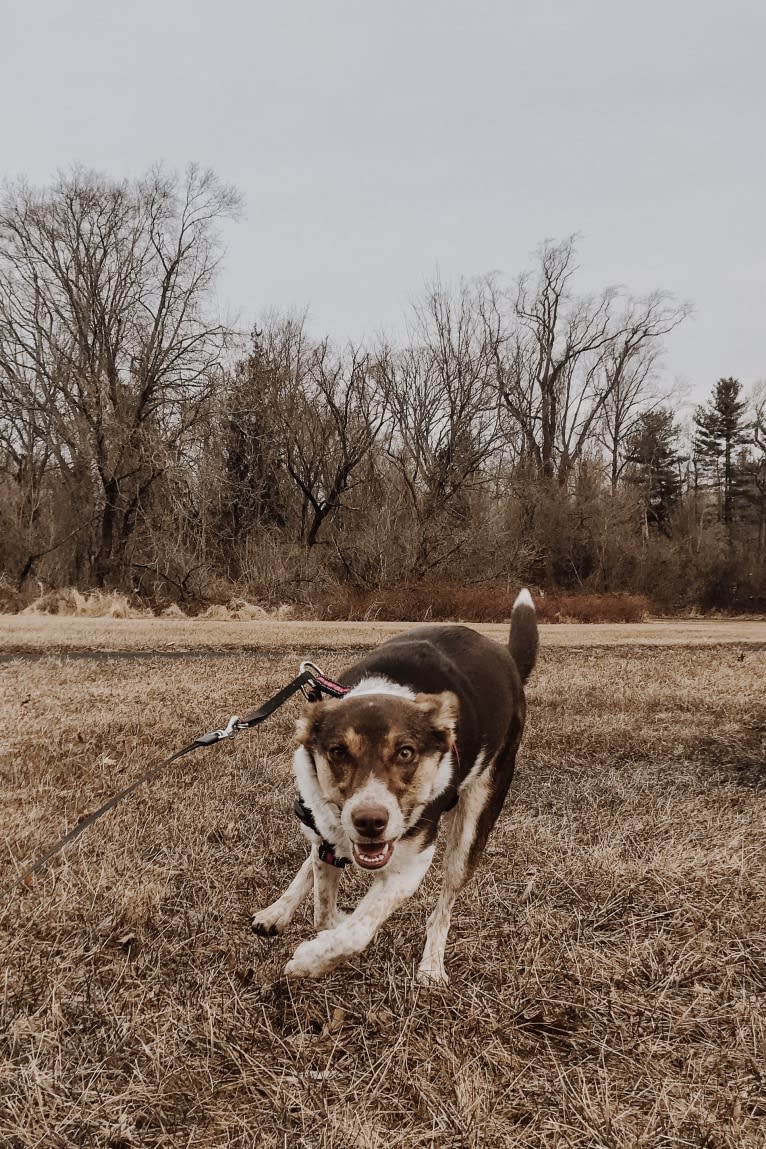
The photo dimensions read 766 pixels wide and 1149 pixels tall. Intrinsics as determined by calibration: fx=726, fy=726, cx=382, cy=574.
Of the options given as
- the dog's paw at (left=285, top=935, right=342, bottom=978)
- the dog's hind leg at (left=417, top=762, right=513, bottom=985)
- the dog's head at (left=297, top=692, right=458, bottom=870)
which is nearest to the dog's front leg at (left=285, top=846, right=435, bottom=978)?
the dog's paw at (left=285, top=935, right=342, bottom=978)

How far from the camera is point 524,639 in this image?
3758mm

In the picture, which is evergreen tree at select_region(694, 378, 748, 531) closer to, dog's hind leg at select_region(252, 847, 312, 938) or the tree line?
the tree line

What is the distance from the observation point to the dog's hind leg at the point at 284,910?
2654 millimetres

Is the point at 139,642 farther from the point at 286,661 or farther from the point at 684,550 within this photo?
the point at 684,550

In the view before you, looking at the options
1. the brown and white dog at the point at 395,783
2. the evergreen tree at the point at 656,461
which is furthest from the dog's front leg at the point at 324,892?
the evergreen tree at the point at 656,461

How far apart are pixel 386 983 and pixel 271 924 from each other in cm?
49

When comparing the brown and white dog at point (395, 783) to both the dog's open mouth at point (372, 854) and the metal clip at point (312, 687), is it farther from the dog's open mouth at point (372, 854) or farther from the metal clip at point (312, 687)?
the metal clip at point (312, 687)

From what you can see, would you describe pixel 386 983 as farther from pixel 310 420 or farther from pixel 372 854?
pixel 310 420

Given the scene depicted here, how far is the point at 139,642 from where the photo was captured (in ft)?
43.2

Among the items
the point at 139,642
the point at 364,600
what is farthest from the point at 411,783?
the point at 364,600

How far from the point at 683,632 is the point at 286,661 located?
13.3 meters

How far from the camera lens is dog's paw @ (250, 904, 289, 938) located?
2652 millimetres

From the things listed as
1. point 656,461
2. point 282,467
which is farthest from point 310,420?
point 656,461

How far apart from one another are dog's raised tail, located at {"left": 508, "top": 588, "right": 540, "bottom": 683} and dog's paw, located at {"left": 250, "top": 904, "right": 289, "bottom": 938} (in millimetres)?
1626
